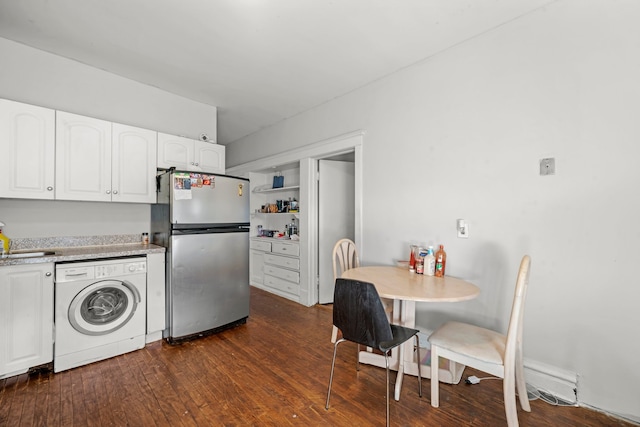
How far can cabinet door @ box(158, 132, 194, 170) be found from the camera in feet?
9.89

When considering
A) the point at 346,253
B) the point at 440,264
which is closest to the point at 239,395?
the point at 346,253

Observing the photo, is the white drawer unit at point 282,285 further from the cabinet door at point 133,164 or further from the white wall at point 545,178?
the cabinet door at point 133,164

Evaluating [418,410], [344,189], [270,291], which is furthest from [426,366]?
[270,291]

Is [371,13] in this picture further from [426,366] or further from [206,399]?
[206,399]

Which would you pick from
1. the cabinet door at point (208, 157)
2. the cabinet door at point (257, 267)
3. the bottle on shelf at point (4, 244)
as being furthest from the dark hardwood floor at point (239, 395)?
the cabinet door at point (257, 267)

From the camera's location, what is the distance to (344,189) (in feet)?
13.3

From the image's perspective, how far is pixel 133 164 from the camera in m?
2.82

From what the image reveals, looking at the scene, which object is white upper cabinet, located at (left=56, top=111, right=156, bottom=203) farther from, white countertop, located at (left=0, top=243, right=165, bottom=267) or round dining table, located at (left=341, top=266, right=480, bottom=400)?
A: round dining table, located at (left=341, top=266, right=480, bottom=400)

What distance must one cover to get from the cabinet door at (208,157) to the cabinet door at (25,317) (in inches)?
66.4

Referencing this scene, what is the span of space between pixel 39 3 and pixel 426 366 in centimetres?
378

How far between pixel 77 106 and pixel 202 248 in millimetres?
1827

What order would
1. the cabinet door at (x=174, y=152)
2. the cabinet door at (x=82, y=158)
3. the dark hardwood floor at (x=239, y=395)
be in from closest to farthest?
the dark hardwood floor at (x=239, y=395)
the cabinet door at (x=82, y=158)
the cabinet door at (x=174, y=152)

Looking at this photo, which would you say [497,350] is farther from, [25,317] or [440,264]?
[25,317]

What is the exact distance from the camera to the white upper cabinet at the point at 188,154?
3033 mm
